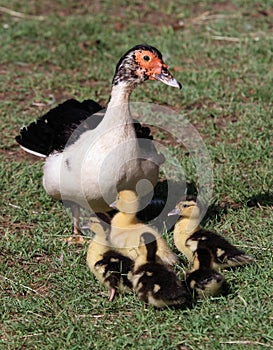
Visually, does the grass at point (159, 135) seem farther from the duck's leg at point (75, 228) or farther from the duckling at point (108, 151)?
the duckling at point (108, 151)

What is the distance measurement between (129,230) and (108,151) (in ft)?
2.14

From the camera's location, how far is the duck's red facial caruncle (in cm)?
551

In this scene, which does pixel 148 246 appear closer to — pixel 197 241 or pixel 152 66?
pixel 197 241

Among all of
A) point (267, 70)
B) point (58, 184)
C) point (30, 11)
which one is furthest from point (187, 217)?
point (30, 11)

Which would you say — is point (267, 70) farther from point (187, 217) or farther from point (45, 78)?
point (187, 217)

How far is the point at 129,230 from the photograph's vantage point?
504cm

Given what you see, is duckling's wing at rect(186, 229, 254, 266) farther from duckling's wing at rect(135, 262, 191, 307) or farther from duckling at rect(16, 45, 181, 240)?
duckling at rect(16, 45, 181, 240)

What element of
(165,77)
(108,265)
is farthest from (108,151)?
(108,265)

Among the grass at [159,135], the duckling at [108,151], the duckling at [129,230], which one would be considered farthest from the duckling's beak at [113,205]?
the grass at [159,135]

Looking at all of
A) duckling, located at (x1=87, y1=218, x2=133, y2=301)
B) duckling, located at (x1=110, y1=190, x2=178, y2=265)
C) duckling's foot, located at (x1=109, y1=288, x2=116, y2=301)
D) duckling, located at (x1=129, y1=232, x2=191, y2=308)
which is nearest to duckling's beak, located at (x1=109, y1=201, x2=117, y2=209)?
duckling, located at (x1=110, y1=190, x2=178, y2=265)

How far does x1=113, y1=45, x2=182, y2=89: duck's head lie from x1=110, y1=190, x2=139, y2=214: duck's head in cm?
92

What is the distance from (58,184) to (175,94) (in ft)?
9.02

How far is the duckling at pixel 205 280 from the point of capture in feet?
14.7

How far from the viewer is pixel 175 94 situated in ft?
26.2
